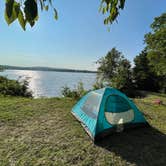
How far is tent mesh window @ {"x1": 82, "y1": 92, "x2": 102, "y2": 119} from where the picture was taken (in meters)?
4.08

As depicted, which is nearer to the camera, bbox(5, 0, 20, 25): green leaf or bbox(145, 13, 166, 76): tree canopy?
bbox(5, 0, 20, 25): green leaf

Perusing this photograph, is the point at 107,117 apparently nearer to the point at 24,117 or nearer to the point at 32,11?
the point at 24,117

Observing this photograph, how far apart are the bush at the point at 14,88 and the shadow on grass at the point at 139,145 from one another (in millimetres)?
6713

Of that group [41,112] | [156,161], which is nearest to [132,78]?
[41,112]

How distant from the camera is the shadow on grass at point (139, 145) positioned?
3.01 m

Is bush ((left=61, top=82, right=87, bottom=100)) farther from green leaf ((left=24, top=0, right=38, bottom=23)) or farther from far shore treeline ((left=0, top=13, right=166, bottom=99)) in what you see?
green leaf ((left=24, top=0, right=38, bottom=23))

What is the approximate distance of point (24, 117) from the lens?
4.93 meters

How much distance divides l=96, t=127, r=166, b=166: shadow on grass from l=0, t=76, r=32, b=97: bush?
671 cm

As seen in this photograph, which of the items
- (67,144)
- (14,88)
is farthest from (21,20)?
(14,88)

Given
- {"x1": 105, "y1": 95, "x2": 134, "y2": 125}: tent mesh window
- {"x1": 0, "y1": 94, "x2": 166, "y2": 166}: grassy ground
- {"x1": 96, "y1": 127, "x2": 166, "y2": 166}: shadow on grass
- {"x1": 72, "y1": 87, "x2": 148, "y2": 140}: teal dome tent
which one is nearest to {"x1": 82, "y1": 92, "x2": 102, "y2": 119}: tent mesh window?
{"x1": 72, "y1": 87, "x2": 148, "y2": 140}: teal dome tent

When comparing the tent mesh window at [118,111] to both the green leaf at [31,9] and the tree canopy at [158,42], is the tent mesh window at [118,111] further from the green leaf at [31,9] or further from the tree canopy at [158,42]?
the tree canopy at [158,42]

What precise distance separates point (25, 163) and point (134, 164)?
1813 mm

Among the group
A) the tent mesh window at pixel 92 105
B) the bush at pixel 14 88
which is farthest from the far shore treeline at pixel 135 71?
the tent mesh window at pixel 92 105

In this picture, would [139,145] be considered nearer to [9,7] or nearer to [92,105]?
[92,105]
